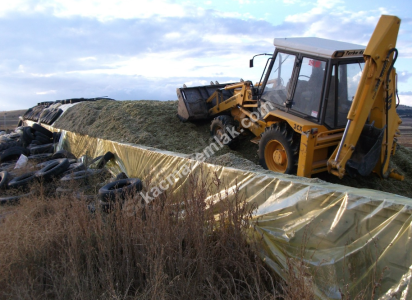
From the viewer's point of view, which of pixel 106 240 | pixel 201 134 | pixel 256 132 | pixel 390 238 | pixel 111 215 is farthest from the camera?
pixel 201 134

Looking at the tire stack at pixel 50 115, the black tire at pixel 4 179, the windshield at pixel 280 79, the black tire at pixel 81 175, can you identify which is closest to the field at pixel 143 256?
the black tire at pixel 81 175

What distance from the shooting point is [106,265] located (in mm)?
3436

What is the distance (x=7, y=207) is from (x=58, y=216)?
2569 millimetres

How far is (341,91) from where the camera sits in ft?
21.5

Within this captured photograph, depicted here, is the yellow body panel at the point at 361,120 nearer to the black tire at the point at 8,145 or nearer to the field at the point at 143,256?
the field at the point at 143,256

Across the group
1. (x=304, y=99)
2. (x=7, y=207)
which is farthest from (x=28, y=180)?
(x=304, y=99)

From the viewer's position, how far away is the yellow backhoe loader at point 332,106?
5.74 meters

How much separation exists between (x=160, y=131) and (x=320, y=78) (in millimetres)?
5449

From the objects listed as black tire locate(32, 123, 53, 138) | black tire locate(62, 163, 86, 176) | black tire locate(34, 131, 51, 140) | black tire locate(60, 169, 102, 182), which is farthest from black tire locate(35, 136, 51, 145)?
black tire locate(60, 169, 102, 182)

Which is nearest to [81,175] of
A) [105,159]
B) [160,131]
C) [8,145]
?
[105,159]

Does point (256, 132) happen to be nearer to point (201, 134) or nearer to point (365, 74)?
point (201, 134)

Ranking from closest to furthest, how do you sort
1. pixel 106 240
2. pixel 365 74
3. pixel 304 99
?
pixel 106 240, pixel 365 74, pixel 304 99

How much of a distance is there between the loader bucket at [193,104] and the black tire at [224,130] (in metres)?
1.08

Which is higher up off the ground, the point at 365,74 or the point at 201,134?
the point at 365,74
